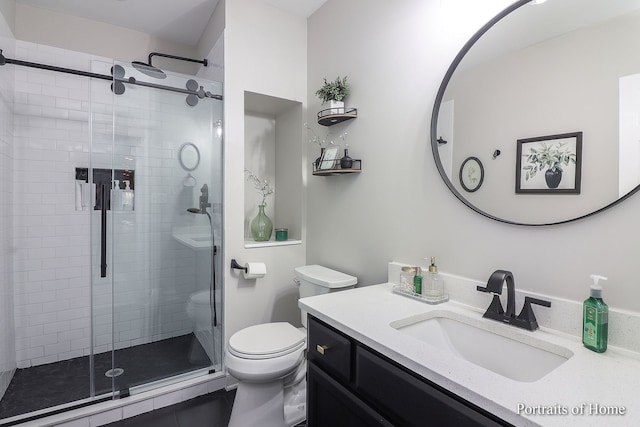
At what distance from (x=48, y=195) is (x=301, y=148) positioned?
193 centimetres

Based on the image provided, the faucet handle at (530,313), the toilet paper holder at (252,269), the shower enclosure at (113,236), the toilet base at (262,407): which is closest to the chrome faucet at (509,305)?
the faucet handle at (530,313)

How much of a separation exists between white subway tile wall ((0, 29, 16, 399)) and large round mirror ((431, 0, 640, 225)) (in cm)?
262

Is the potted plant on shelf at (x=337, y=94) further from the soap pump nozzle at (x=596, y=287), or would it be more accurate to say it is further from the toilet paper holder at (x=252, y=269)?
the soap pump nozzle at (x=596, y=287)

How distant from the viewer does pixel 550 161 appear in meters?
1.10

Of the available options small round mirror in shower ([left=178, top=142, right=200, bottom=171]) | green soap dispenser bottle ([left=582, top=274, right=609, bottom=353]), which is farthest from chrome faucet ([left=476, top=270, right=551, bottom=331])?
small round mirror in shower ([left=178, top=142, right=200, bottom=171])

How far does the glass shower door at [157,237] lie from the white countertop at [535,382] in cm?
135

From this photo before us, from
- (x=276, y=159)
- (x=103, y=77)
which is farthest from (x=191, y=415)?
(x=103, y=77)

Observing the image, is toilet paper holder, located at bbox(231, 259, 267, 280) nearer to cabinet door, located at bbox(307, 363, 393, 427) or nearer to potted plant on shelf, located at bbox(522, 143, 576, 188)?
cabinet door, located at bbox(307, 363, 393, 427)

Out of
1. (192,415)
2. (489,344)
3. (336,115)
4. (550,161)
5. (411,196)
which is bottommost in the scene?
(192,415)

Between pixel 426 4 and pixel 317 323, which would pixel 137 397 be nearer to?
pixel 317 323

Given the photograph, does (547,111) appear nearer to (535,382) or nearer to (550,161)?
(550,161)

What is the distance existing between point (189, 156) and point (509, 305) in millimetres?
1953

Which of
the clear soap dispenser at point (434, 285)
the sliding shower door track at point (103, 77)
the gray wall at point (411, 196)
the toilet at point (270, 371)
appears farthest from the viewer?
the sliding shower door track at point (103, 77)

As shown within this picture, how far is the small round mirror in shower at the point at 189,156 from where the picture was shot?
208 centimetres
